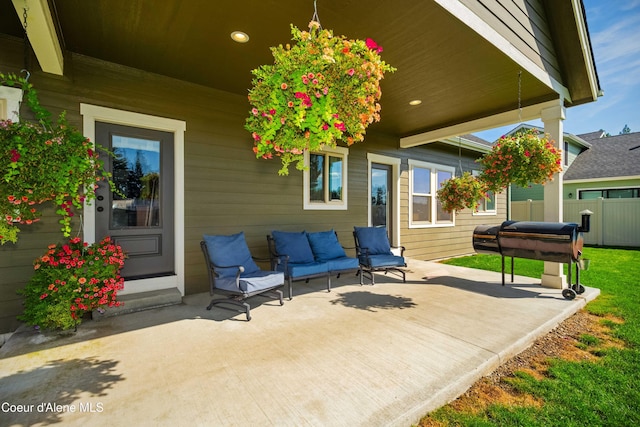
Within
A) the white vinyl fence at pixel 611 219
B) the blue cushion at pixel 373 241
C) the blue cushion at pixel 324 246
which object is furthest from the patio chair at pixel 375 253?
the white vinyl fence at pixel 611 219

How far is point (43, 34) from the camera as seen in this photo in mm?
2506

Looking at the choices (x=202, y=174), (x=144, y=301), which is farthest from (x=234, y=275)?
(x=202, y=174)

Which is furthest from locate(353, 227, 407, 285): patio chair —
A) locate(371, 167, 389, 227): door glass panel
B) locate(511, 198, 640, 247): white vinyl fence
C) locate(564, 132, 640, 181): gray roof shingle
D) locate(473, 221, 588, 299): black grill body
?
locate(564, 132, 640, 181): gray roof shingle

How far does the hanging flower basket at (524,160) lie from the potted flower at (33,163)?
14.6ft

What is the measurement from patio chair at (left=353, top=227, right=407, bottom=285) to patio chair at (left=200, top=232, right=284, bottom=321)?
163 centimetres

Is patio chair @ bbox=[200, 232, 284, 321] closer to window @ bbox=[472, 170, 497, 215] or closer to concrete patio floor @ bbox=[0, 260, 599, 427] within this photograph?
concrete patio floor @ bbox=[0, 260, 599, 427]

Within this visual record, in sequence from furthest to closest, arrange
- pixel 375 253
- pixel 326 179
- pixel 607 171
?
1. pixel 607 171
2. pixel 326 179
3. pixel 375 253

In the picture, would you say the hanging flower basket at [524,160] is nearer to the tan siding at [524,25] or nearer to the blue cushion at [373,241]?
the tan siding at [524,25]

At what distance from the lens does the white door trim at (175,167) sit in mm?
3354

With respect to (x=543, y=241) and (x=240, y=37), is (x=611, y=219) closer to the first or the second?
(x=543, y=241)

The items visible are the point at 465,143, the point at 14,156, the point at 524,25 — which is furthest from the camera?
the point at 465,143

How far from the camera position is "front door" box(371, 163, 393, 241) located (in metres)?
6.70

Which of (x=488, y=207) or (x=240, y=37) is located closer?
(x=240, y=37)

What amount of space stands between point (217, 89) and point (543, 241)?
5.17 metres
